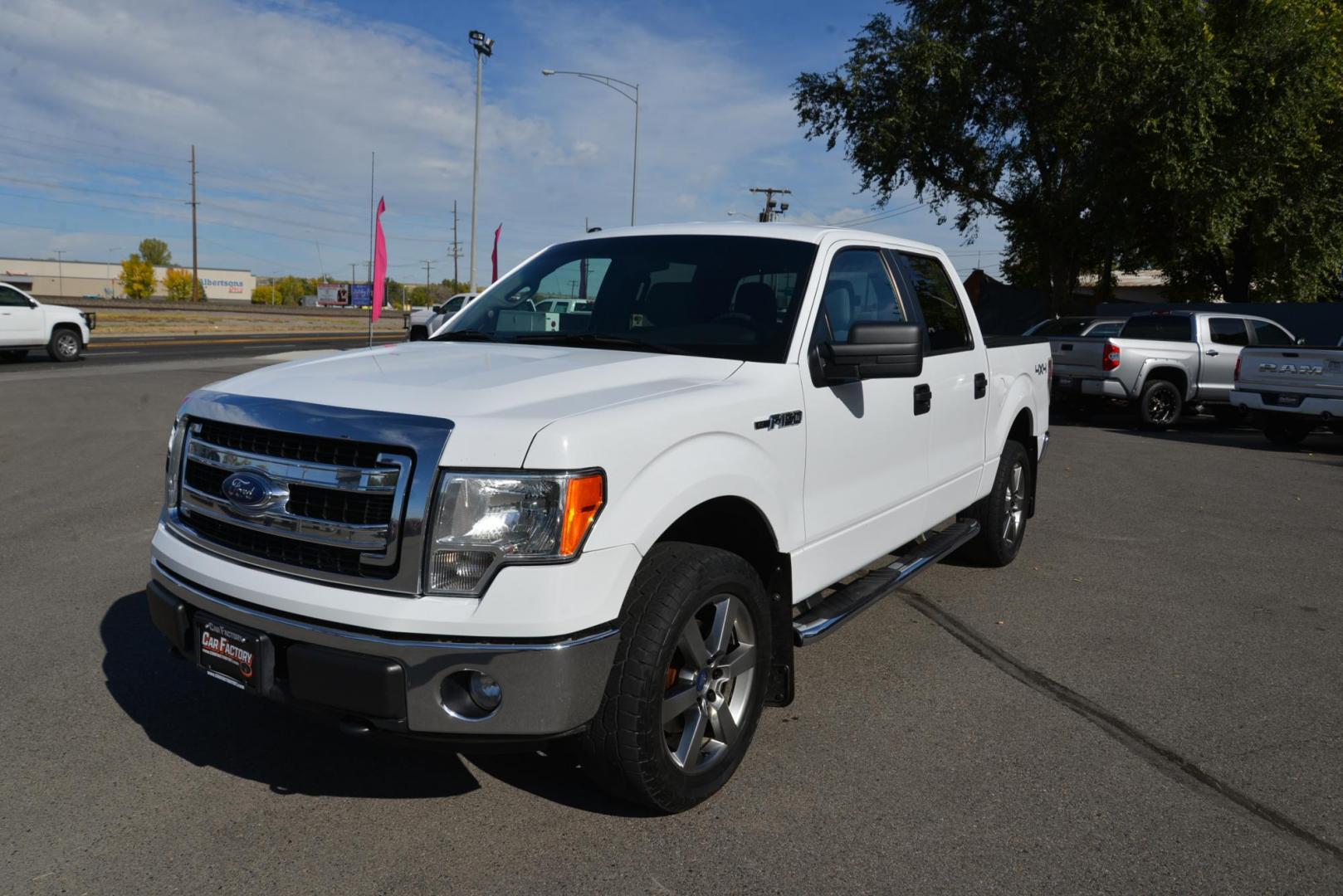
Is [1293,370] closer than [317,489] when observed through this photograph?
No

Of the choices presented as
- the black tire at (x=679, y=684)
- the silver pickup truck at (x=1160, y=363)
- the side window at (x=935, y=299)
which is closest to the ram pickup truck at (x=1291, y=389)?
the silver pickup truck at (x=1160, y=363)

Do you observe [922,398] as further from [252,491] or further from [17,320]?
[17,320]

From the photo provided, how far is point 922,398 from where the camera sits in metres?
4.77

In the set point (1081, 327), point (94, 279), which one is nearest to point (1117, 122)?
point (1081, 327)

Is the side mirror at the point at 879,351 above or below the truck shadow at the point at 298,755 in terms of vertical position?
above

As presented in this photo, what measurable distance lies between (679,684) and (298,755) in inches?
57.4

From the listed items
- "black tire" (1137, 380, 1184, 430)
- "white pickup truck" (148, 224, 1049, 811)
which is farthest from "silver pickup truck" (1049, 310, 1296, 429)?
"white pickup truck" (148, 224, 1049, 811)

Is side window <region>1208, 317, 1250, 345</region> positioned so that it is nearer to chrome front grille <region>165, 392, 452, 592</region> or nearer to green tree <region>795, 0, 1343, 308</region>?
green tree <region>795, 0, 1343, 308</region>

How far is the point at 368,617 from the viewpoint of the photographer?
2.78 metres

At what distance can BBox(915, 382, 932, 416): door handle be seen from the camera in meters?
4.73

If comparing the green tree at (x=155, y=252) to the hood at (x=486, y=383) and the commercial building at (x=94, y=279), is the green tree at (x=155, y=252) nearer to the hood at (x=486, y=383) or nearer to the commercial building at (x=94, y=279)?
the commercial building at (x=94, y=279)

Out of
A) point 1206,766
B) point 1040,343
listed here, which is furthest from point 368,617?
point 1040,343

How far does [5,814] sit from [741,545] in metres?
2.50

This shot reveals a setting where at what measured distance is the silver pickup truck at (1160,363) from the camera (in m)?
15.0
